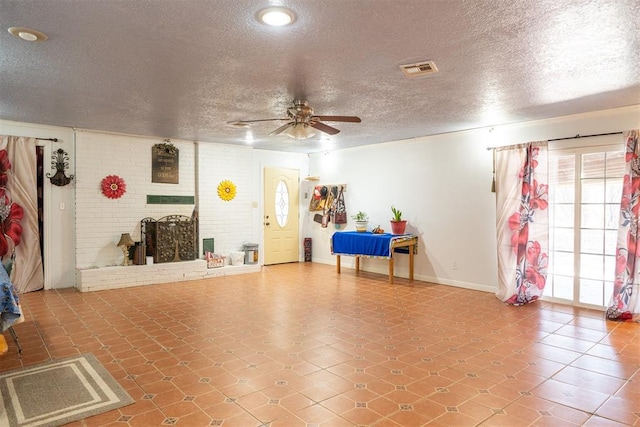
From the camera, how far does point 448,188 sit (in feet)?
21.0

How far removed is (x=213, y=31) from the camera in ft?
8.63

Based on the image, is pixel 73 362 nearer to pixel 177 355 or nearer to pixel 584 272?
pixel 177 355

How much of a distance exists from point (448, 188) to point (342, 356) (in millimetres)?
3853

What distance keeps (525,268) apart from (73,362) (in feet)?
17.3

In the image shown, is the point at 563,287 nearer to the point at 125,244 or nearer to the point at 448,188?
the point at 448,188

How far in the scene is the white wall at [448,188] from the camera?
17.6ft

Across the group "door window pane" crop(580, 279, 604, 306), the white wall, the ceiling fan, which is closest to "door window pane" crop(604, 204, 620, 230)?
"door window pane" crop(580, 279, 604, 306)

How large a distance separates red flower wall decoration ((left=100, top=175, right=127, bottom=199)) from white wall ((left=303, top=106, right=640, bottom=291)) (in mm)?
4219

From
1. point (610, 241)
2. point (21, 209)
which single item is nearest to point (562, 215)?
point (610, 241)

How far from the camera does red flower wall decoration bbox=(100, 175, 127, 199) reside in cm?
637

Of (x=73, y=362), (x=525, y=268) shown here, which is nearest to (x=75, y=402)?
(x=73, y=362)

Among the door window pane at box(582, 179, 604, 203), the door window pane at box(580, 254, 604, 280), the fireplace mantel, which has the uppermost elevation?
the door window pane at box(582, 179, 604, 203)

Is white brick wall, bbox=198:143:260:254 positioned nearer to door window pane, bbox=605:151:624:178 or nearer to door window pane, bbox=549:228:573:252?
door window pane, bbox=549:228:573:252

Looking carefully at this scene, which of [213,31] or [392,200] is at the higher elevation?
[213,31]
